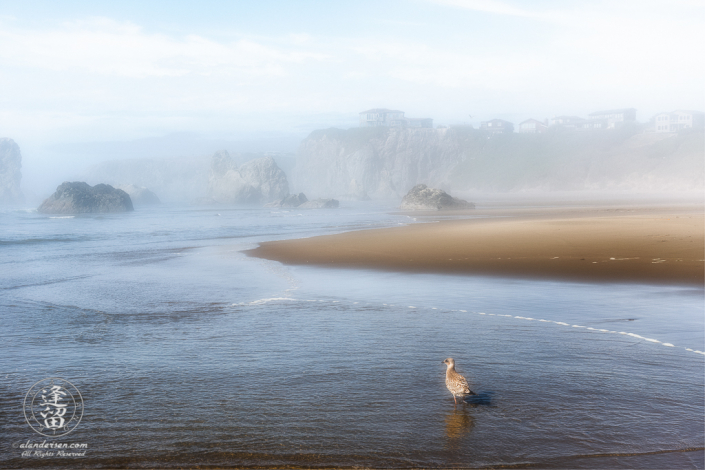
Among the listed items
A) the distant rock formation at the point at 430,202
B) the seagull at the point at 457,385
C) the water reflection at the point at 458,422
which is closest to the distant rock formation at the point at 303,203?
the distant rock formation at the point at 430,202

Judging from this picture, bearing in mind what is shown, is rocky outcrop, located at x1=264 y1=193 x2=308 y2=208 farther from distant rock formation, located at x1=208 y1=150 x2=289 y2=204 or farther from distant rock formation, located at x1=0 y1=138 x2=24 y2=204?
distant rock formation, located at x1=0 y1=138 x2=24 y2=204

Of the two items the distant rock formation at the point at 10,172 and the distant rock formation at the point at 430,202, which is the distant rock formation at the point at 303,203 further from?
the distant rock formation at the point at 10,172

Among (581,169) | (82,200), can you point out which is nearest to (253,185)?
(82,200)

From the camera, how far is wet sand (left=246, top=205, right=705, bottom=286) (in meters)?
17.5

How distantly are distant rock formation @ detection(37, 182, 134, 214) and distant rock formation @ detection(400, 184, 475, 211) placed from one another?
51.0m

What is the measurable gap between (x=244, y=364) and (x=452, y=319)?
4.93 m

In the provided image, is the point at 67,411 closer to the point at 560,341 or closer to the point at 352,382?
the point at 352,382

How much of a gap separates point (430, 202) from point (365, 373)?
205 feet

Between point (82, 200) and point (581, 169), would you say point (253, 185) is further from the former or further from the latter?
point (581, 169)

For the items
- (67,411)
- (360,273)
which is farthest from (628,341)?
(360,273)

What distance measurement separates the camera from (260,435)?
6.15 meters

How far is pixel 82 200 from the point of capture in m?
89.9

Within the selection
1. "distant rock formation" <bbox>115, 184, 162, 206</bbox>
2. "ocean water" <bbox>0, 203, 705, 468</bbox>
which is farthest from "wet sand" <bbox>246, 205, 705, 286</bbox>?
"distant rock formation" <bbox>115, 184, 162, 206</bbox>

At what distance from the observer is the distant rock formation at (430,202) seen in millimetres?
69312
